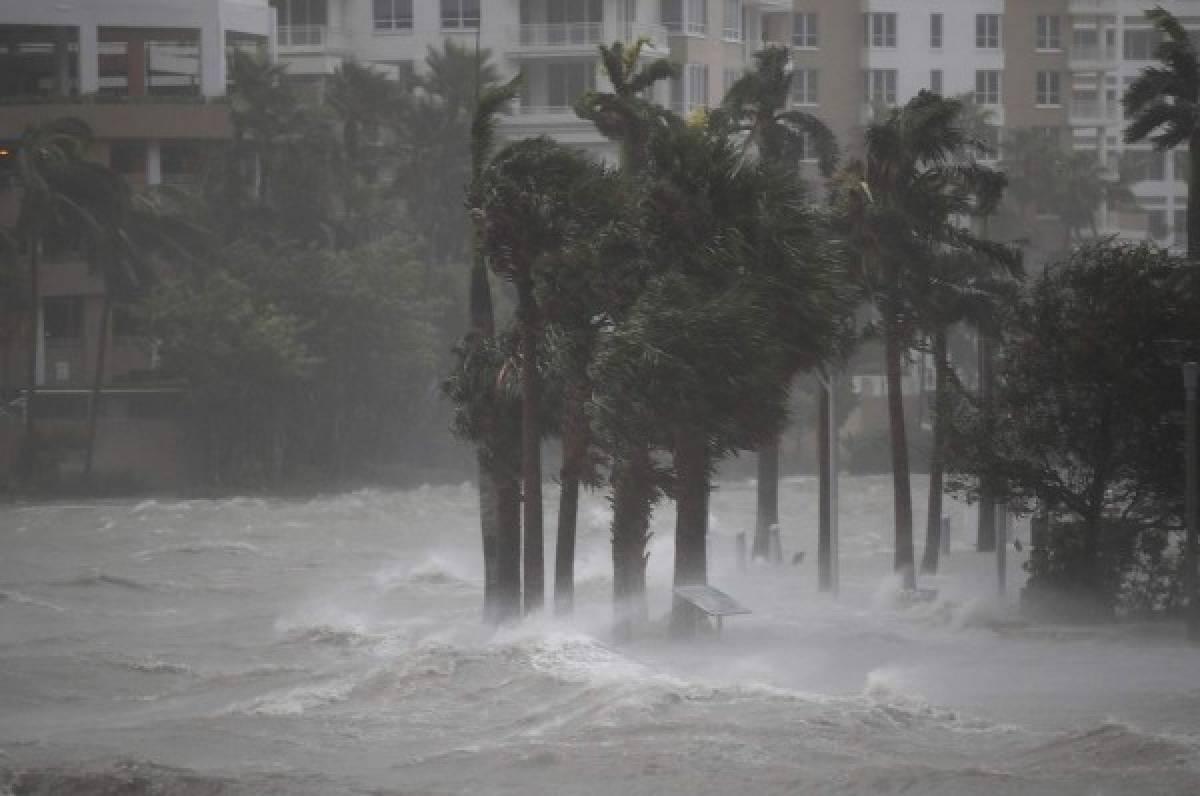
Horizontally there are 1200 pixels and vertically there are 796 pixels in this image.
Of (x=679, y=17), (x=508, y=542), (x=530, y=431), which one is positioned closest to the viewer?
(x=530, y=431)

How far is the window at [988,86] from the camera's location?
13412 cm

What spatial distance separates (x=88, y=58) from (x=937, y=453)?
53138 millimetres

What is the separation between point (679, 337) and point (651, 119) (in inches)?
392

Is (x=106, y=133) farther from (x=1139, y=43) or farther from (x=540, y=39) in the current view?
(x=1139, y=43)

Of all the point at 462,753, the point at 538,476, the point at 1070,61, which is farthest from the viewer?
the point at 1070,61

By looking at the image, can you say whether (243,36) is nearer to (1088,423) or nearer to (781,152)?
(781,152)

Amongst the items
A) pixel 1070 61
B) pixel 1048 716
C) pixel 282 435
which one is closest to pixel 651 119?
pixel 1048 716

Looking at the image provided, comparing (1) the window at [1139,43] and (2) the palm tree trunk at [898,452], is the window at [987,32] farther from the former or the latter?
→ (2) the palm tree trunk at [898,452]

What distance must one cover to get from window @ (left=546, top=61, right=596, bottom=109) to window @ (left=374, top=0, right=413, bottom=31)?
7.00 m

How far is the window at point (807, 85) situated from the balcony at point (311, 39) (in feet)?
86.8

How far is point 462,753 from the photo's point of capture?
34000 millimetres

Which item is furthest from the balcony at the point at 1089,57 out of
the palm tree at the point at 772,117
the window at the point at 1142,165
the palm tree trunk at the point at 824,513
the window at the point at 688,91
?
the palm tree trunk at the point at 824,513

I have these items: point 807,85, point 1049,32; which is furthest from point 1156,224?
point 807,85

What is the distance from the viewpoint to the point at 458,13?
112750 mm
